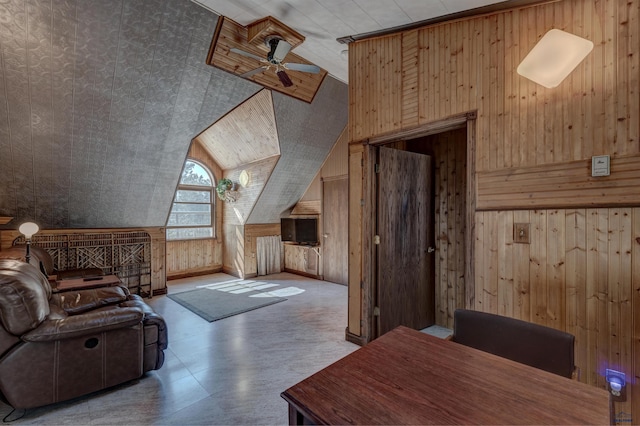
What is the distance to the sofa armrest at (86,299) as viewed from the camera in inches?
114

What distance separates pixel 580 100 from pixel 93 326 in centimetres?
371

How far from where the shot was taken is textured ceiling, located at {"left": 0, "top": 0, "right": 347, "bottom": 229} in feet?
9.68

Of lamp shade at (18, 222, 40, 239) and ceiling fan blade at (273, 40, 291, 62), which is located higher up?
ceiling fan blade at (273, 40, 291, 62)

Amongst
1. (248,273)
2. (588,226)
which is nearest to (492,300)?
(588,226)

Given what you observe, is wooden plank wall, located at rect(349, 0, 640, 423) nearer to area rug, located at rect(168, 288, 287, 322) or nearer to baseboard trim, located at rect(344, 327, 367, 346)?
baseboard trim, located at rect(344, 327, 367, 346)

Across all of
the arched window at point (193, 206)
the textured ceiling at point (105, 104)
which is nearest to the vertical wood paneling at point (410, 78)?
the textured ceiling at point (105, 104)

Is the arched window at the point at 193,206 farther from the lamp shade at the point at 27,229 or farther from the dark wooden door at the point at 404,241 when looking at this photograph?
the dark wooden door at the point at 404,241

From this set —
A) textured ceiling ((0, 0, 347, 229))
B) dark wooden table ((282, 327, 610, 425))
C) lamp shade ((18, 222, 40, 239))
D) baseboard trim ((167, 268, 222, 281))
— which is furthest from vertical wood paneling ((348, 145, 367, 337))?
baseboard trim ((167, 268, 222, 281))

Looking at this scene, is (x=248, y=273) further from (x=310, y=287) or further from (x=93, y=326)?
(x=93, y=326)

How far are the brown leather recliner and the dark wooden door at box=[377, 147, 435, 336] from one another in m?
2.26

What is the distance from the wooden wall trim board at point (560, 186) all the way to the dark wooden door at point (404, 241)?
3.55 feet

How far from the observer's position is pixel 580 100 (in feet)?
6.18

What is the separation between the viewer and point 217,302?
4852mm

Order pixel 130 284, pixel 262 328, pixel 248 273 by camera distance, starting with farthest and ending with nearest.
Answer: pixel 248 273
pixel 130 284
pixel 262 328
